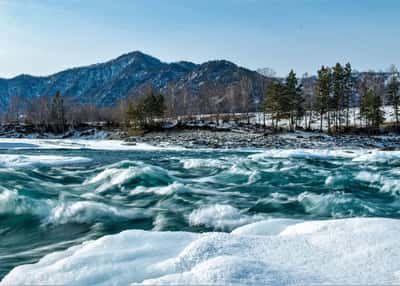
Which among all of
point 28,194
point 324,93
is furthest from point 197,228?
point 324,93

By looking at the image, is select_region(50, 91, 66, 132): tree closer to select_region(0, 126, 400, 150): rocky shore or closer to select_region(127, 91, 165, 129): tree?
select_region(127, 91, 165, 129): tree

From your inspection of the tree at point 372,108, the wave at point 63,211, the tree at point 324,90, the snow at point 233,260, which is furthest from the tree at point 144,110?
the snow at point 233,260

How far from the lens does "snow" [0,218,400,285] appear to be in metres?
3.78

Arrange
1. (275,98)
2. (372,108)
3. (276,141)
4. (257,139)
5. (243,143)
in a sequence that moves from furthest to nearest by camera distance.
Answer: (275,98)
(372,108)
(257,139)
(276,141)
(243,143)

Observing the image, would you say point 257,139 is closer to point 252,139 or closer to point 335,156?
point 252,139

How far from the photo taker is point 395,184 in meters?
15.3

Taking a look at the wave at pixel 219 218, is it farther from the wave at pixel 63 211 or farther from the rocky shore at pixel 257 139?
the rocky shore at pixel 257 139

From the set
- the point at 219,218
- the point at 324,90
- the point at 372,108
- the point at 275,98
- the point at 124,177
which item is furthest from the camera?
the point at 324,90

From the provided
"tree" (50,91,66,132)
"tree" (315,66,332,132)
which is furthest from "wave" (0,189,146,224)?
"tree" (50,91,66,132)

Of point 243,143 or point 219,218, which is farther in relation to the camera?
point 243,143

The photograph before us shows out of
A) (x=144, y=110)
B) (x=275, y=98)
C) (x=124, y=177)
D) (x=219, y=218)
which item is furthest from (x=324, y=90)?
(x=219, y=218)

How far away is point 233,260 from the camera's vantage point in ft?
13.1

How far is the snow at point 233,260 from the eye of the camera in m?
3.78

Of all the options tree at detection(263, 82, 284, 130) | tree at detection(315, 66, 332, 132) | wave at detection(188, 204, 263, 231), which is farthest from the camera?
tree at detection(315, 66, 332, 132)
